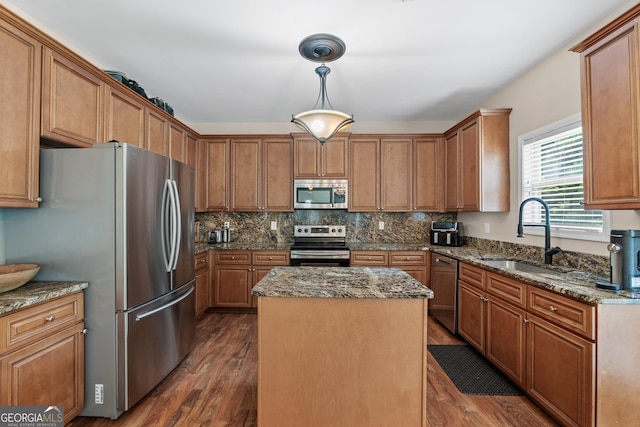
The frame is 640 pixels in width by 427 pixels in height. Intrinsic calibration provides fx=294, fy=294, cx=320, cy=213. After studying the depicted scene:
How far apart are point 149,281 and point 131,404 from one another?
79cm

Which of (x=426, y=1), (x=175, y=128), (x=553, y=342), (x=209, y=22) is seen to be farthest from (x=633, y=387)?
(x=175, y=128)

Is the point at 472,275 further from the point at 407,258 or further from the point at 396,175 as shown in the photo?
the point at 396,175

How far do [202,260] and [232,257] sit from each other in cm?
39

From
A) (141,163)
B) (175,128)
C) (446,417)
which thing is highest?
(175,128)

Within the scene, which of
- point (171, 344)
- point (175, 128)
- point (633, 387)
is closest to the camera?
point (633, 387)

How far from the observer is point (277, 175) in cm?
417

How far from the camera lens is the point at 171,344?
236cm

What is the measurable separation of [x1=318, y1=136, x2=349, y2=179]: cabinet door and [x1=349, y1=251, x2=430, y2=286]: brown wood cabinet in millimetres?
1133

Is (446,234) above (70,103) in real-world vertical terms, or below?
below

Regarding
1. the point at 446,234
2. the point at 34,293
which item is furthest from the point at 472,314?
the point at 34,293

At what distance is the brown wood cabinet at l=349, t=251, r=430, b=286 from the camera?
3795mm

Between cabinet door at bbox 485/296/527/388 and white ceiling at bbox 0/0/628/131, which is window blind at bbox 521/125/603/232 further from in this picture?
cabinet door at bbox 485/296/527/388

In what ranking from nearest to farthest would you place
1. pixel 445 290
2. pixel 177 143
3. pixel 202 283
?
pixel 445 290
pixel 177 143
pixel 202 283

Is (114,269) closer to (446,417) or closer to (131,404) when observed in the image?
(131,404)
